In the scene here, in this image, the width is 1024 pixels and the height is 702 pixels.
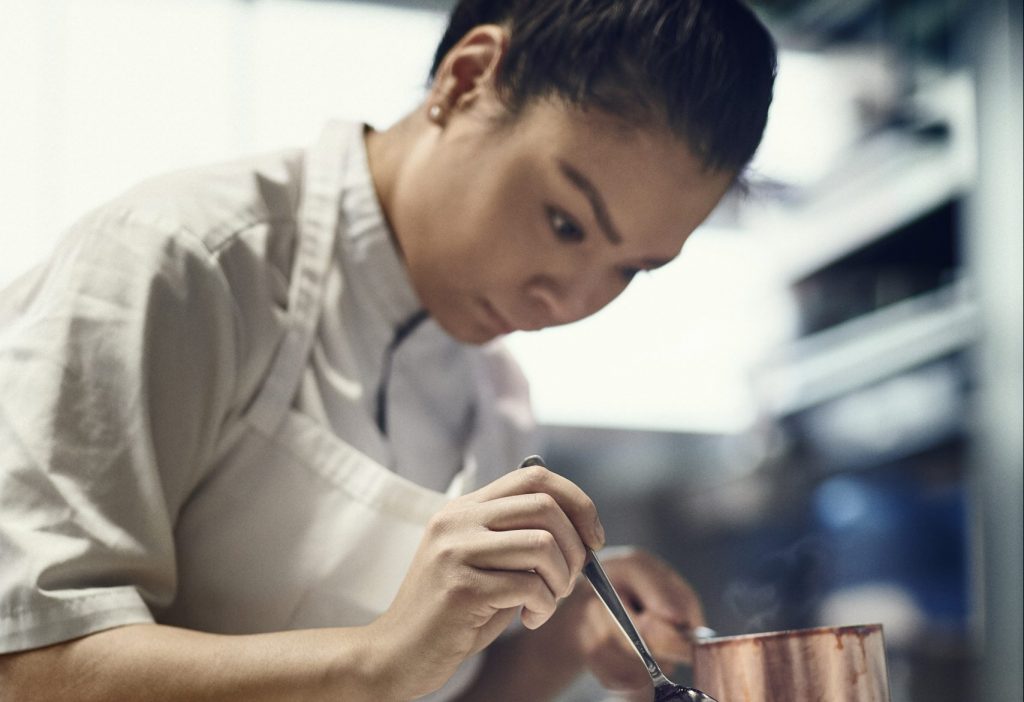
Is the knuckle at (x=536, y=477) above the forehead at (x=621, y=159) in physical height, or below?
below

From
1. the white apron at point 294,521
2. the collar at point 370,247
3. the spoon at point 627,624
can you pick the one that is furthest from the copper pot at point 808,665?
the collar at point 370,247

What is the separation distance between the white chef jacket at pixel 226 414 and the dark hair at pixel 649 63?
18cm

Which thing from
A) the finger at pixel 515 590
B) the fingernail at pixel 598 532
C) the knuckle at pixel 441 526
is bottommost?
the finger at pixel 515 590

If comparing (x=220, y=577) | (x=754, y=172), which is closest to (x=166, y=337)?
(x=220, y=577)

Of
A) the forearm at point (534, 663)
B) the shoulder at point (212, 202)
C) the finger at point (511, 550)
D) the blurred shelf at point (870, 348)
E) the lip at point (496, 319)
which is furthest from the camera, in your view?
the blurred shelf at point (870, 348)

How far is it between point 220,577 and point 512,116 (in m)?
0.38

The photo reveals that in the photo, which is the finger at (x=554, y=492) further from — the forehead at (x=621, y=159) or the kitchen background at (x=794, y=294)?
the kitchen background at (x=794, y=294)

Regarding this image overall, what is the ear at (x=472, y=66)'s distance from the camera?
0.76 m

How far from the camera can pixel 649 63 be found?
72cm

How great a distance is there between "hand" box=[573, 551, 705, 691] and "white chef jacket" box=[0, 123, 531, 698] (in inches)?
5.4

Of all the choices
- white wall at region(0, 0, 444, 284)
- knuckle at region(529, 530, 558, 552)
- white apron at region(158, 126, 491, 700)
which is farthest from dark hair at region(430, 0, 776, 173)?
white wall at region(0, 0, 444, 284)

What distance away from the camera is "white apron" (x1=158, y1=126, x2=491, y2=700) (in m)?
0.71

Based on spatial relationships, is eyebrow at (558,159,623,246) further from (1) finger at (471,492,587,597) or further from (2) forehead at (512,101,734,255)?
(1) finger at (471,492,587,597)

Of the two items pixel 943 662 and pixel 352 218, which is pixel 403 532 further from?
pixel 943 662
